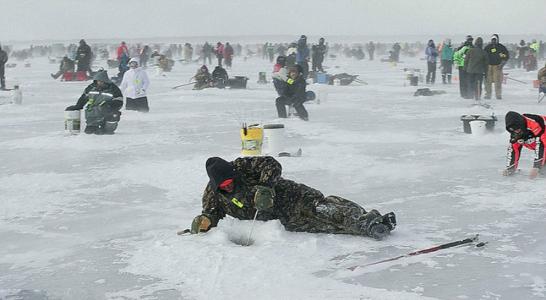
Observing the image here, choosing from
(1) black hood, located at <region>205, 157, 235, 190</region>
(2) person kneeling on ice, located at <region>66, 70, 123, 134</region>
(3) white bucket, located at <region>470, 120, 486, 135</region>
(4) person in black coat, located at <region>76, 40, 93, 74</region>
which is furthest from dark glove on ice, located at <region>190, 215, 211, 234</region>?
(4) person in black coat, located at <region>76, 40, 93, 74</region>

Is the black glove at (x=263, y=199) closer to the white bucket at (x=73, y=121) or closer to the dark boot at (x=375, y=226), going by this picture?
the dark boot at (x=375, y=226)

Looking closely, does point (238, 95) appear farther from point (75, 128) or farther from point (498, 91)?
point (75, 128)

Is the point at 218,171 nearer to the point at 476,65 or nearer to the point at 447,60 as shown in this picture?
the point at 476,65

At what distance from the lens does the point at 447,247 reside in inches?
211

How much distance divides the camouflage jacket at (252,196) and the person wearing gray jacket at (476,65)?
12818mm

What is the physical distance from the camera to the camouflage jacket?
219 inches

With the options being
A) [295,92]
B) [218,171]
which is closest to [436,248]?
[218,171]

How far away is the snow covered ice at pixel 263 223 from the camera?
4715 millimetres

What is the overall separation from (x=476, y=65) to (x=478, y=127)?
257 inches

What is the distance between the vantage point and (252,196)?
5.61 metres

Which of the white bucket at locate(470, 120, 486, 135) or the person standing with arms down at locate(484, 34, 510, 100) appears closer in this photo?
the white bucket at locate(470, 120, 486, 135)

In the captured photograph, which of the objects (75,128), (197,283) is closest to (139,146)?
(75,128)

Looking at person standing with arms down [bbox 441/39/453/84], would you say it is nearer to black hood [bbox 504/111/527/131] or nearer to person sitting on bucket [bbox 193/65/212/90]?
person sitting on bucket [bbox 193/65/212/90]

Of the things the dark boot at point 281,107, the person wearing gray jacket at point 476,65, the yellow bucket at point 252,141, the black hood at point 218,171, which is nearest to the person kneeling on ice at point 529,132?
the yellow bucket at point 252,141
